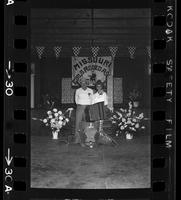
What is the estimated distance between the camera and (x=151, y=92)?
7.40 m

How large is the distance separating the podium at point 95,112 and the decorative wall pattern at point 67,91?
179 mm

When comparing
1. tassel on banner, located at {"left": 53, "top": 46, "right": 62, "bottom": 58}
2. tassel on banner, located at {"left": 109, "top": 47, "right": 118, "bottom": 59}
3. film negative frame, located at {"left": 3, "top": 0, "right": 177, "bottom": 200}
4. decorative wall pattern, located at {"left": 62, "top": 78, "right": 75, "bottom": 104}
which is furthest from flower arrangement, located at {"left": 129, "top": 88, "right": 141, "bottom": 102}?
tassel on banner, located at {"left": 53, "top": 46, "right": 62, "bottom": 58}

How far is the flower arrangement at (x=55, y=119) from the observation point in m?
7.46

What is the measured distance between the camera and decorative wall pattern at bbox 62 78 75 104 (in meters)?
7.43

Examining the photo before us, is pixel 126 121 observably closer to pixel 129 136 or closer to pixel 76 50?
pixel 129 136

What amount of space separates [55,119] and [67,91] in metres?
0.27

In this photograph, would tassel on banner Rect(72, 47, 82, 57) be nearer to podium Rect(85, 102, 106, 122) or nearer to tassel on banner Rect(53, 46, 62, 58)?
tassel on banner Rect(53, 46, 62, 58)

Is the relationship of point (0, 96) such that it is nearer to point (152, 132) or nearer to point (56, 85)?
point (56, 85)

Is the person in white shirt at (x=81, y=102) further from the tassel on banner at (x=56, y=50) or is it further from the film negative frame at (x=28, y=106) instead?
the film negative frame at (x=28, y=106)

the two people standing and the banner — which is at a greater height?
the banner

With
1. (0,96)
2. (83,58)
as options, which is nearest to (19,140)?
(0,96)

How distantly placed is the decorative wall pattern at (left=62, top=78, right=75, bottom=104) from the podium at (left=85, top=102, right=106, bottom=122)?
179 millimetres

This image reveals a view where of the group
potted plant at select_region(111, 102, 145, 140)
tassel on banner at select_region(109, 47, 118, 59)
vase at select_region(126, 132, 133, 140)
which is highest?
tassel on banner at select_region(109, 47, 118, 59)

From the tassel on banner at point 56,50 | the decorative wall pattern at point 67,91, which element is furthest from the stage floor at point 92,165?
the tassel on banner at point 56,50
